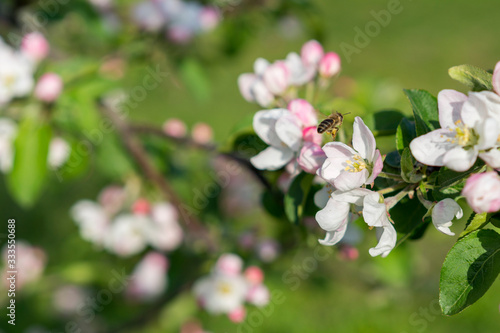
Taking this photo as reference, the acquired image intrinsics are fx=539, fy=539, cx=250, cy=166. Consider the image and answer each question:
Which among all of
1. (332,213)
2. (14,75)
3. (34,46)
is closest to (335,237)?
(332,213)

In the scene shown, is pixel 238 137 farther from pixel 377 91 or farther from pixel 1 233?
pixel 1 233

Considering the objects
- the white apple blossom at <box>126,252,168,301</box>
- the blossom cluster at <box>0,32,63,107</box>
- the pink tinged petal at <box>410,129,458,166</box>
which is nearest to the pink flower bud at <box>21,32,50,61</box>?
the blossom cluster at <box>0,32,63,107</box>

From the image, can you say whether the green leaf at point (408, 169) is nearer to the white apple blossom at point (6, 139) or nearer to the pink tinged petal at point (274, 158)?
the pink tinged petal at point (274, 158)

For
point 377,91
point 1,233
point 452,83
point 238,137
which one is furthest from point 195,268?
point 452,83

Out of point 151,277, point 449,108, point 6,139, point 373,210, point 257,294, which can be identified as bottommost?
point 151,277

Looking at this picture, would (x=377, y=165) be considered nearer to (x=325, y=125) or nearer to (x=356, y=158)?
(x=356, y=158)

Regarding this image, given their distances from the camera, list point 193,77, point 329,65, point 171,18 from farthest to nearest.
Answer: point 193,77 → point 171,18 → point 329,65
